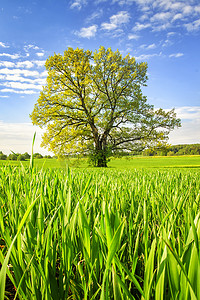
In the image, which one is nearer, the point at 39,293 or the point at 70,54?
the point at 39,293

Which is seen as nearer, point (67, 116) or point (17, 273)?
point (17, 273)

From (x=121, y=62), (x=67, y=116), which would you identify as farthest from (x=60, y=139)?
(x=121, y=62)

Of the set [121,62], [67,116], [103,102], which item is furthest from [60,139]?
[121,62]

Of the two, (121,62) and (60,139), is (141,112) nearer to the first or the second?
(121,62)

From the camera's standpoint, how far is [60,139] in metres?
20.5

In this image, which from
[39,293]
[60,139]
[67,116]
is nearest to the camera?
[39,293]

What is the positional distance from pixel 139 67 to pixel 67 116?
972 centimetres

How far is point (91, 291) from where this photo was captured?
581 millimetres

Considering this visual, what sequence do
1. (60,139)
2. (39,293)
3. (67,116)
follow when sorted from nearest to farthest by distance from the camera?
(39,293), (60,139), (67,116)

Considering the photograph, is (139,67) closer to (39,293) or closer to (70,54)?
(70,54)

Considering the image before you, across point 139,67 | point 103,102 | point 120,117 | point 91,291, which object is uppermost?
point 139,67

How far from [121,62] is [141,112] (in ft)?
19.2

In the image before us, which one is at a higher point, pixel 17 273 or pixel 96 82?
pixel 96 82

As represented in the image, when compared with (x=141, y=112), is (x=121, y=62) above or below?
above
